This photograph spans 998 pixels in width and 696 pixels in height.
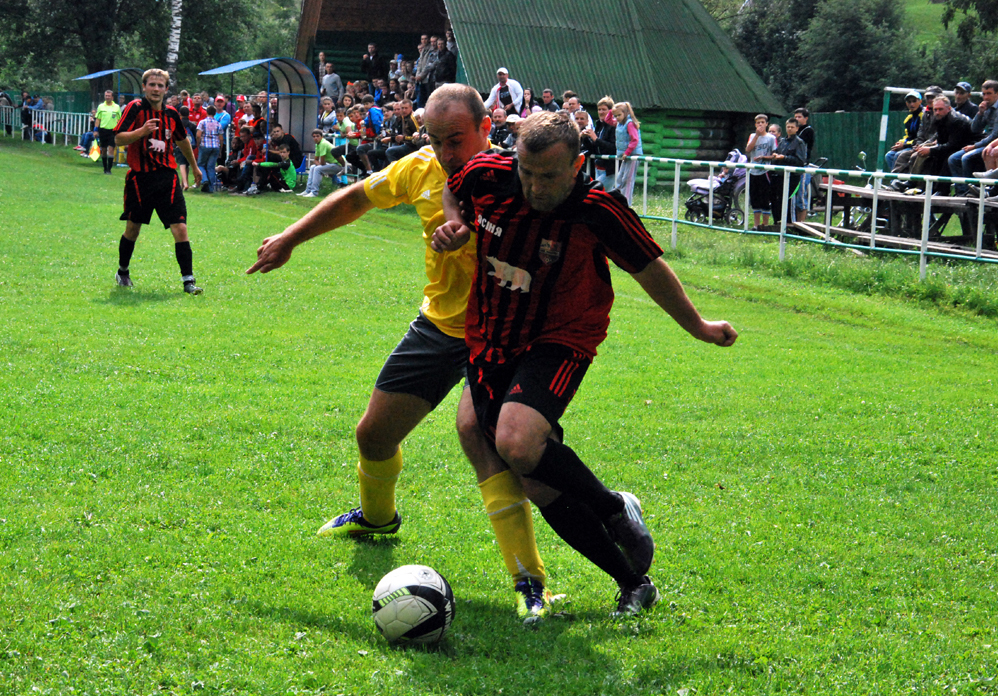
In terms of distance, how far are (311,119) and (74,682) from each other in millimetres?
27676

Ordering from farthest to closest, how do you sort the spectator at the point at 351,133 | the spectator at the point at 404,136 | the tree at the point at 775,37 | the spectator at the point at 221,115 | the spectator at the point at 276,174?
the tree at the point at 775,37, the spectator at the point at 221,115, the spectator at the point at 276,174, the spectator at the point at 351,133, the spectator at the point at 404,136

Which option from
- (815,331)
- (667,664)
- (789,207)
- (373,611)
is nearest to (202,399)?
(373,611)

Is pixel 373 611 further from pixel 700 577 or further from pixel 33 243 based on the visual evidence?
pixel 33 243

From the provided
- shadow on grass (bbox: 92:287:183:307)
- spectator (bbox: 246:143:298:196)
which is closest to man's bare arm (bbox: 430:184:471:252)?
shadow on grass (bbox: 92:287:183:307)

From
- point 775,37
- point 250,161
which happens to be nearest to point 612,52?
point 250,161

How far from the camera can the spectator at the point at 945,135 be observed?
14.9 metres

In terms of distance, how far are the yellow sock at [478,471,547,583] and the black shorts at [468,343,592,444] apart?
0.61 ft

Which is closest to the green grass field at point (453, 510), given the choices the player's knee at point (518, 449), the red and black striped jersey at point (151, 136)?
the player's knee at point (518, 449)

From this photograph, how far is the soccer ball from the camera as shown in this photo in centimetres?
376

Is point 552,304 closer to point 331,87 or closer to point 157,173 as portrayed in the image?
point 157,173

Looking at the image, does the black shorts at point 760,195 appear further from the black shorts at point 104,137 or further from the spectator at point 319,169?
the black shorts at point 104,137

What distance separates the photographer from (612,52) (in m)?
29.7

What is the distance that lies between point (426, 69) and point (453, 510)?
2182 cm

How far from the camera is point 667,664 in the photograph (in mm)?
3709
